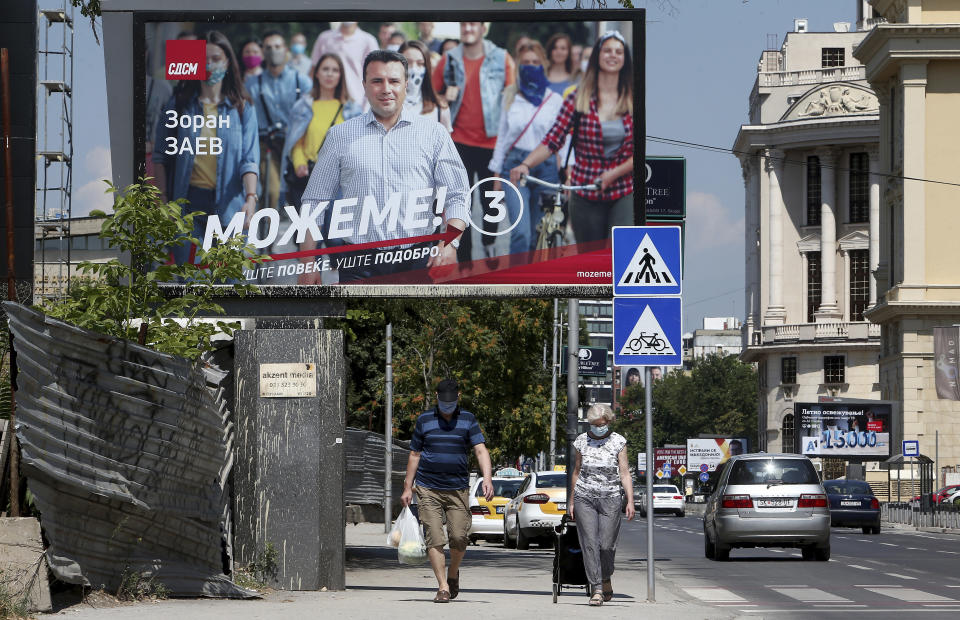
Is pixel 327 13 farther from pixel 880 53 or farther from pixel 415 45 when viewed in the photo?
pixel 880 53

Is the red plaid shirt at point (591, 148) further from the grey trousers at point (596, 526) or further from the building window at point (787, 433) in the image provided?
the building window at point (787, 433)

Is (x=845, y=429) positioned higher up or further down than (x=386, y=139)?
further down

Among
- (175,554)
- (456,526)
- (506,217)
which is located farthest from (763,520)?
(175,554)

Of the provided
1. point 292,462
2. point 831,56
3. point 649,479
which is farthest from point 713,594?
point 831,56

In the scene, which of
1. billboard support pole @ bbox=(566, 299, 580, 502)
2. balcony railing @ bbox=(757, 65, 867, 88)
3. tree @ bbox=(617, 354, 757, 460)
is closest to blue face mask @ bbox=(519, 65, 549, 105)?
billboard support pole @ bbox=(566, 299, 580, 502)

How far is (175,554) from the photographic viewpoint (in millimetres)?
12820

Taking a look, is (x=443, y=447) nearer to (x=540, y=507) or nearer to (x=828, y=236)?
(x=540, y=507)

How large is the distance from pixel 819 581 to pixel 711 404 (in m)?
130

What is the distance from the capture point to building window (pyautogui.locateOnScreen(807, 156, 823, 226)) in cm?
11400

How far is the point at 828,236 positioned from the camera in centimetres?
11269

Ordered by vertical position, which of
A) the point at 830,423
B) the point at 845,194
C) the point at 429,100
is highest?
the point at 845,194

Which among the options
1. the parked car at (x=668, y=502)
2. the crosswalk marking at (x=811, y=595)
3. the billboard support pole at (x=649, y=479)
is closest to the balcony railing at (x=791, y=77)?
the parked car at (x=668, y=502)

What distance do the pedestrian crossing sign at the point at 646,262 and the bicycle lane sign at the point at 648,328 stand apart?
0.10 meters

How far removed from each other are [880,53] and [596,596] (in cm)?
6611
